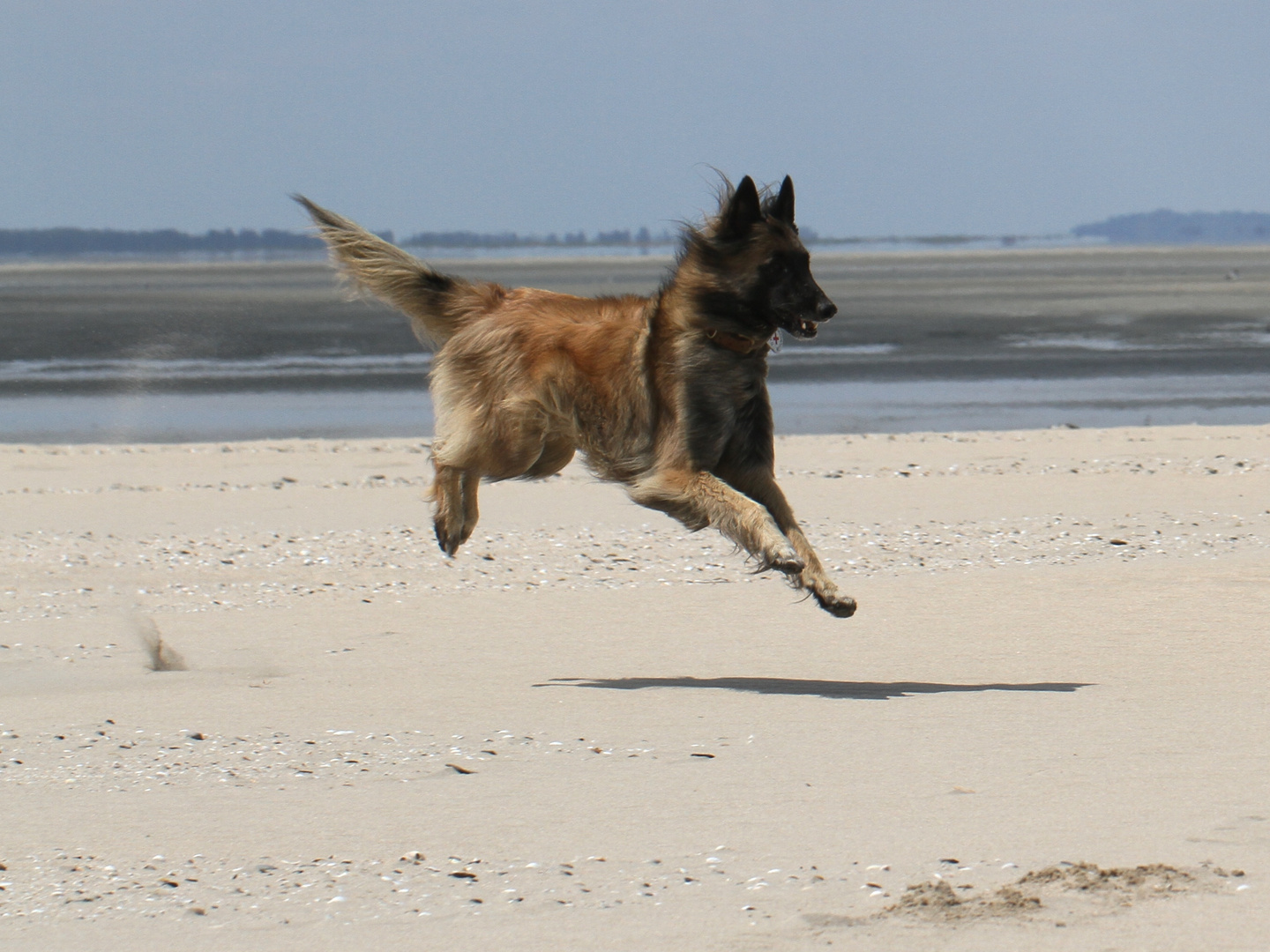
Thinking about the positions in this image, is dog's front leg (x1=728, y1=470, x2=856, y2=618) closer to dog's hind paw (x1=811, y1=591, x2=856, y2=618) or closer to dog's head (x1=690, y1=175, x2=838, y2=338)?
dog's hind paw (x1=811, y1=591, x2=856, y2=618)

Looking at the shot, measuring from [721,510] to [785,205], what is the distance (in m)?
1.22

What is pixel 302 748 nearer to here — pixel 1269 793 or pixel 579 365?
pixel 579 365

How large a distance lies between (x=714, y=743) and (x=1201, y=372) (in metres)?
20.6

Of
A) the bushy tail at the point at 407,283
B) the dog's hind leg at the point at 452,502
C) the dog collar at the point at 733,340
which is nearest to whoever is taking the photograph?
the dog collar at the point at 733,340

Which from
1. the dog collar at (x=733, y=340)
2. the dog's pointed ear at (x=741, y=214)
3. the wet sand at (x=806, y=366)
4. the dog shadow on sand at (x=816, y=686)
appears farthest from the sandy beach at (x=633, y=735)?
the wet sand at (x=806, y=366)

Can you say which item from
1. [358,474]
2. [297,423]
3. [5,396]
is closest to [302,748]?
[358,474]

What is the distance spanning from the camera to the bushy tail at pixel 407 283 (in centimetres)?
724

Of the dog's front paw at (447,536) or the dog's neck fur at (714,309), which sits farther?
the dog's front paw at (447,536)

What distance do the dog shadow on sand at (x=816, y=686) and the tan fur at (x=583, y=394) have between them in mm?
299

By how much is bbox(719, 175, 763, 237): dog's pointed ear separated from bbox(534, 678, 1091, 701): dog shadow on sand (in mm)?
1671

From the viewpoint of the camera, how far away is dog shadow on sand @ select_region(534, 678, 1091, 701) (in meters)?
5.75

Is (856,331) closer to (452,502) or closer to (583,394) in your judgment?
(452,502)

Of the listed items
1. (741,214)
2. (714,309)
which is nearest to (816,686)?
(714,309)

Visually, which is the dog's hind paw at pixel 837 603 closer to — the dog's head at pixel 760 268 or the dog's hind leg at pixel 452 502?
the dog's head at pixel 760 268
